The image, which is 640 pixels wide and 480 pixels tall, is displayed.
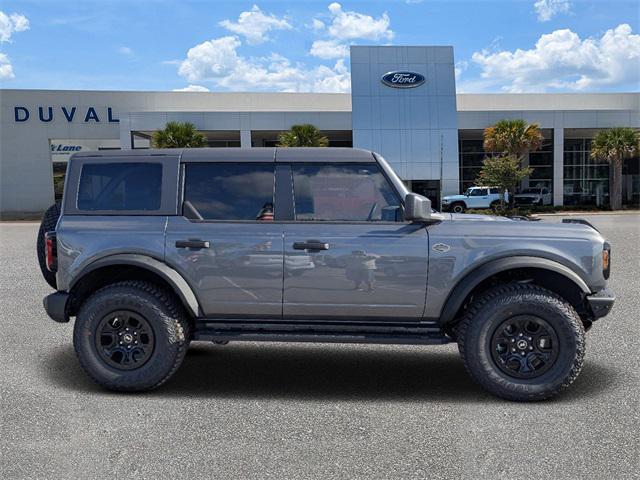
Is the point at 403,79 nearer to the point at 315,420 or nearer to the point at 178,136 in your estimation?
the point at 178,136

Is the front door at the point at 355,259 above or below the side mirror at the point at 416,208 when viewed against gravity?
below

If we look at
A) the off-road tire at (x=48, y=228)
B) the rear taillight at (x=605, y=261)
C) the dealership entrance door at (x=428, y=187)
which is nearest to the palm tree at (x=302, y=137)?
the dealership entrance door at (x=428, y=187)

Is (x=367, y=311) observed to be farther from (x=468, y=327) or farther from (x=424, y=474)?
(x=424, y=474)

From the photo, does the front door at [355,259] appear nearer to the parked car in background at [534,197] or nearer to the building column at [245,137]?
the building column at [245,137]

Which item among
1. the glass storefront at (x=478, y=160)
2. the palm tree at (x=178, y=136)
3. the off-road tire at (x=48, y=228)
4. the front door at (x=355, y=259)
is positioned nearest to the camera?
the front door at (x=355, y=259)

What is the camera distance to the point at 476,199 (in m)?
32.7

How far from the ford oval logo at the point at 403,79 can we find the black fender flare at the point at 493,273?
100.0 feet

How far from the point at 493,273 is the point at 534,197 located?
113 feet

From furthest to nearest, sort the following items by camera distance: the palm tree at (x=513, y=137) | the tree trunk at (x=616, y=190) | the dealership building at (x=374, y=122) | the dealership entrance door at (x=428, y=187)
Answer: the tree trunk at (x=616, y=190) → the dealership building at (x=374, y=122) → the dealership entrance door at (x=428, y=187) → the palm tree at (x=513, y=137)

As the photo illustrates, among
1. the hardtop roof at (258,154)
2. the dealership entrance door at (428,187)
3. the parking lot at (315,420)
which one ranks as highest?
the dealership entrance door at (428,187)

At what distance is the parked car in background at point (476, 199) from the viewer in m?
32.2

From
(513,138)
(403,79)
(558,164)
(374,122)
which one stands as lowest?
(558,164)

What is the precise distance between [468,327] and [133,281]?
2.79m

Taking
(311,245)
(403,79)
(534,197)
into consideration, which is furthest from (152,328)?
(534,197)
